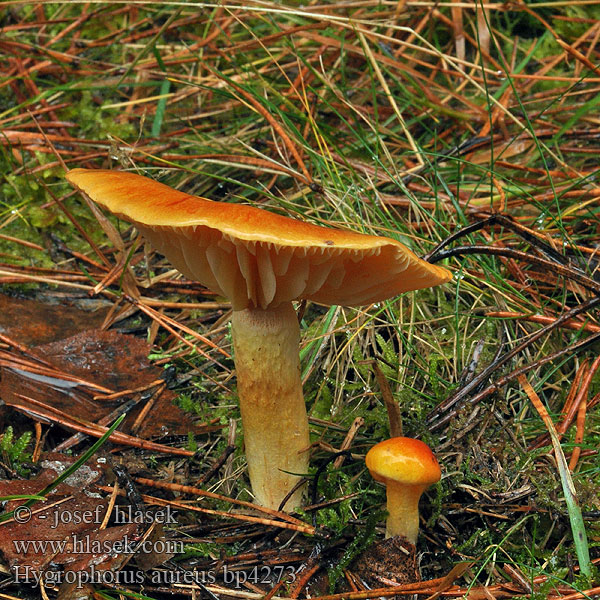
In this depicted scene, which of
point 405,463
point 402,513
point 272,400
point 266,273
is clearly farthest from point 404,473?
point 266,273

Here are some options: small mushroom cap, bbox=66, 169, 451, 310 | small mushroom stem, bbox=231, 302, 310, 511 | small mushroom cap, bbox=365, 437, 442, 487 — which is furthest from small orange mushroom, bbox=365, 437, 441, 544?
small mushroom cap, bbox=66, 169, 451, 310

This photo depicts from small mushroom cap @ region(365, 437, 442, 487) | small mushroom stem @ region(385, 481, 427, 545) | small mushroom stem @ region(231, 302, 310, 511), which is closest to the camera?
small mushroom cap @ region(365, 437, 442, 487)

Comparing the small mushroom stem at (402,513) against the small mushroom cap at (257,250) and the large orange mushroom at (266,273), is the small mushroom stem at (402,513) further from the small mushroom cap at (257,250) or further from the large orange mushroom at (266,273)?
the small mushroom cap at (257,250)

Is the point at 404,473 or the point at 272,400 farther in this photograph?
the point at 272,400

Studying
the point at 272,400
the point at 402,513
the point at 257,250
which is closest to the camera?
the point at 257,250

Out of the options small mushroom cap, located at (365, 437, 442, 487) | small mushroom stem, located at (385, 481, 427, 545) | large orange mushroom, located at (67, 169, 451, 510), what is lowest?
small mushroom stem, located at (385, 481, 427, 545)

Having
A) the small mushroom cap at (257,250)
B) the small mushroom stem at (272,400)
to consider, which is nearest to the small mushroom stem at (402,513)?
the small mushroom stem at (272,400)

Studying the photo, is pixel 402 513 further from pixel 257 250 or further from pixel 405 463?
pixel 257 250

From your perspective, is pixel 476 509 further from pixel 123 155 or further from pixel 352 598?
pixel 123 155

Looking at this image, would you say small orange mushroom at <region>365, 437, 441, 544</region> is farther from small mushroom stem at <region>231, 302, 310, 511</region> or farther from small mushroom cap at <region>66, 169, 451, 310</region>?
small mushroom cap at <region>66, 169, 451, 310</region>
